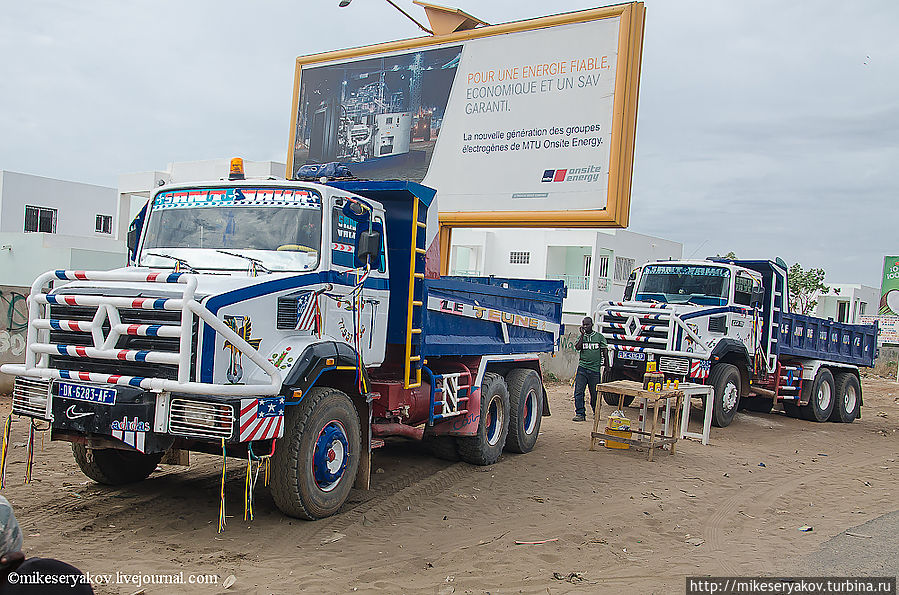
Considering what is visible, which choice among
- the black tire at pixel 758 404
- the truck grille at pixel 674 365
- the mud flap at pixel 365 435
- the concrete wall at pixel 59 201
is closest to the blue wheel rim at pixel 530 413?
the truck grille at pixel 674 365

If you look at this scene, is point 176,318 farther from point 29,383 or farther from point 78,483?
point 78,483

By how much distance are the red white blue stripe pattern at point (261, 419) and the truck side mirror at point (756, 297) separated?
35.1 feet

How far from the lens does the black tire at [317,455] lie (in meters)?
5.96

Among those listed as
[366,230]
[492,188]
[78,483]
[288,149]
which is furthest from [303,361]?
[288,149]

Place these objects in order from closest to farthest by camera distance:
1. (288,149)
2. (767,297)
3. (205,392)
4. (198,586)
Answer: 1. (198,586)
2. (205,392)
3. (288,149)
4. (767,297)

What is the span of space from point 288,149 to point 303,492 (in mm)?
8546

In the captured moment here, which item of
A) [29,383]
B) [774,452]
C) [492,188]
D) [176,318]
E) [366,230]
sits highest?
[492,188]

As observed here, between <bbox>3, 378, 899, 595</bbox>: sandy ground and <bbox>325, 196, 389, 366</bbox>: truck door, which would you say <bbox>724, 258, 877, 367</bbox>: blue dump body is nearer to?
<bbox>3, 378, 899, 595</bbox>: sandy ground

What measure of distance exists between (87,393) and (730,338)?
426 inches

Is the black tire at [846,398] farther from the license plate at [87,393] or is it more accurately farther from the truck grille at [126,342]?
the license plate at [87,393]

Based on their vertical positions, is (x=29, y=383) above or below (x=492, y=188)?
below

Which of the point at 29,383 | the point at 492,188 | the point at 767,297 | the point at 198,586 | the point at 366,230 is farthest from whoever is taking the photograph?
the point at 767,297

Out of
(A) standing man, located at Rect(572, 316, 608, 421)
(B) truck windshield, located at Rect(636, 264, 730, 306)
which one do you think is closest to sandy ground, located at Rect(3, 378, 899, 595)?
(A) standing man, located at Rect(572, 316, 608, 421)

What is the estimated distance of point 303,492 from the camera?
6055 millimetres
